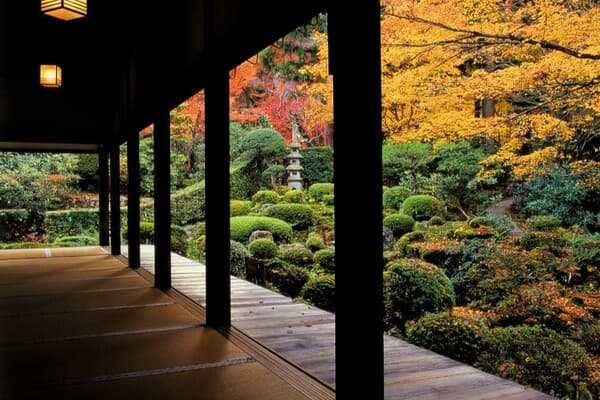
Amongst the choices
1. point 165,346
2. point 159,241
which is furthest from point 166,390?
point 159,241

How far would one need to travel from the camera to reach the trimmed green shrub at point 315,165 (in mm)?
11109

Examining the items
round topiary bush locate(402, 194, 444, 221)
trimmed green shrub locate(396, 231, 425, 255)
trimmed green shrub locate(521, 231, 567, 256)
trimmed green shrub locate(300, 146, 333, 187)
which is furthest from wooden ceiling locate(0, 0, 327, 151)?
trimmed green shrub locate(521, 231, 567, 256)

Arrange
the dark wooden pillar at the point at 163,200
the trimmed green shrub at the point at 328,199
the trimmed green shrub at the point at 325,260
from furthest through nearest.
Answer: the trimmed green shrub at the point at 328,199 < the trimmed green shrub at the point at 325,260 < the dark wooden pillar at the point at 163,200

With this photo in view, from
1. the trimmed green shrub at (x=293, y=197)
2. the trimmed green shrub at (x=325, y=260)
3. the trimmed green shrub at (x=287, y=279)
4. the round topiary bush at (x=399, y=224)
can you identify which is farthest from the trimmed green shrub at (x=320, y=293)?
the trimmed green shrub at (x=293, y=197)

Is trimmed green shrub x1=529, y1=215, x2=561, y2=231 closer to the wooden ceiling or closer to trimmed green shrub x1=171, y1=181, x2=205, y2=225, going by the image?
the wooden ceiling

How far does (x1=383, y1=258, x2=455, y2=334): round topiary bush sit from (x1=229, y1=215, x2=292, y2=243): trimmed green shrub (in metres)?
3.72

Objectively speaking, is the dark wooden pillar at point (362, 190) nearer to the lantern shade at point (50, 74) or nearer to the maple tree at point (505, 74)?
the maple tree at point (505, 74)

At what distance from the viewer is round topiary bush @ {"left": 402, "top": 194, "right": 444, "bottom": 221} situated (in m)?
8.41

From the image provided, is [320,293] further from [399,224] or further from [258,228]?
[258,228]

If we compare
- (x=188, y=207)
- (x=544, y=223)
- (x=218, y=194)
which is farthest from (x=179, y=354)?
(x=188, y=207)

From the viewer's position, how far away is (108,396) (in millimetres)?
1980

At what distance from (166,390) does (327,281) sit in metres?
3.68

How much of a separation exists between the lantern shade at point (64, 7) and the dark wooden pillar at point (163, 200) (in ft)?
4.15

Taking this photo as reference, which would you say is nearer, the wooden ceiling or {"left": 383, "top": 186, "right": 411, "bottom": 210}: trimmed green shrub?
the wooden ceiling
